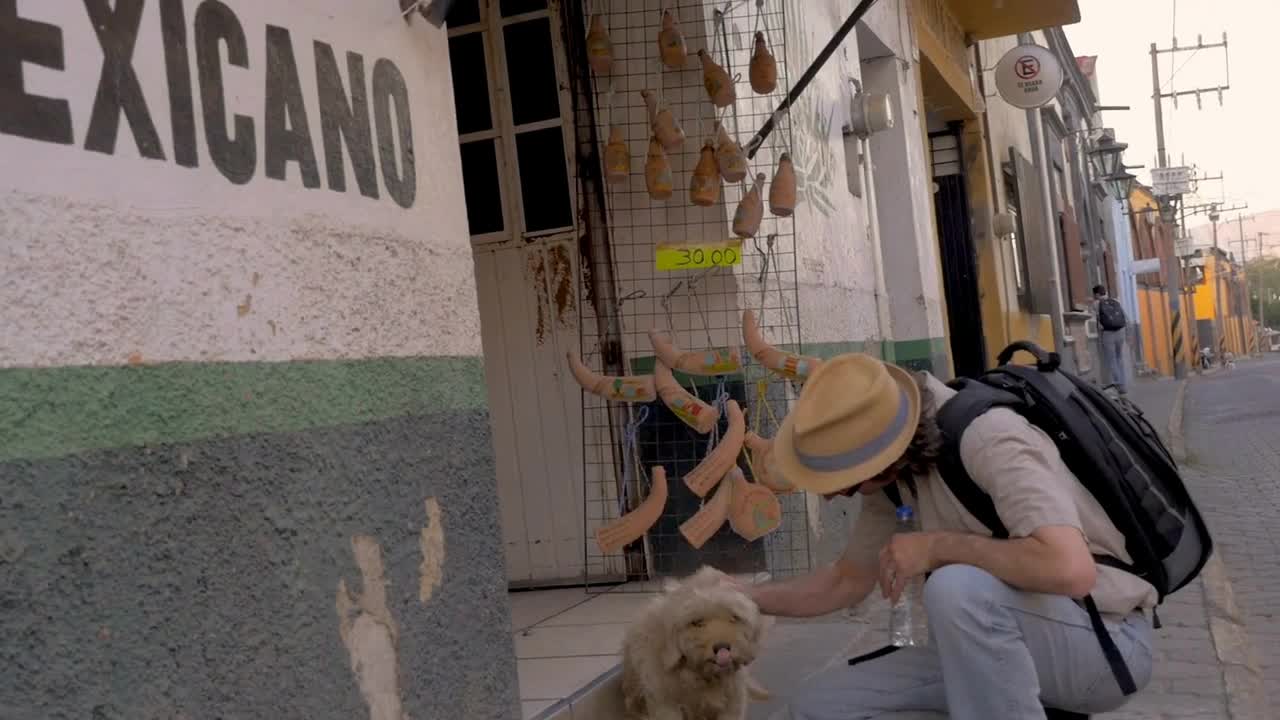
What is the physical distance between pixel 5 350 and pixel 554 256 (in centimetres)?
471

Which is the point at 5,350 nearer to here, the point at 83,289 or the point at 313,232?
the point at 83,289

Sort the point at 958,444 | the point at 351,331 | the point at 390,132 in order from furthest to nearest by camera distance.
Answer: the point at 390,132 → the point at 351,331 → the point at 958,444

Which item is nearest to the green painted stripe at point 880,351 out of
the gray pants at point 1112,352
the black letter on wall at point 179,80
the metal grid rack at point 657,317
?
the metal grid rack at point 657,317

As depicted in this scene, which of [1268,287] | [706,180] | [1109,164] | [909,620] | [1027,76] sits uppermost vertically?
[1109,164]

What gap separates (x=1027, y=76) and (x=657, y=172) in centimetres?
1054

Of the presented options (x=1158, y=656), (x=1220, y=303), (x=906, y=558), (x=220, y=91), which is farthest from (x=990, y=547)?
(x=1220, y=303)

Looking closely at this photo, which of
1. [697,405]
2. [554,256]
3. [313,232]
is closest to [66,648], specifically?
[313,232]

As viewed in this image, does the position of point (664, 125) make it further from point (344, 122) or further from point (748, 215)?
point (344, 122)

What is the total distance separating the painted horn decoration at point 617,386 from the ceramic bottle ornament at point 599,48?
4.98 feet

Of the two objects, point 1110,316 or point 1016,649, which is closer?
point 1016,649

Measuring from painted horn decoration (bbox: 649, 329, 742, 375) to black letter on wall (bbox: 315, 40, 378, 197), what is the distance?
2.76 meters

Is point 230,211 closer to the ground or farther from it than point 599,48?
closer to the ground

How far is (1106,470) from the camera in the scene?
10.3 feet

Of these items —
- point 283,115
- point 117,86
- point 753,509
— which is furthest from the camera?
point 753,509
